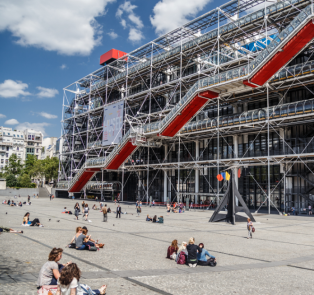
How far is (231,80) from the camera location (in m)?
24.2

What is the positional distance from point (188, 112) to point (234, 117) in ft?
13.3

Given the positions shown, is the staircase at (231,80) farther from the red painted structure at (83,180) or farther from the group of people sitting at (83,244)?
the group of people sitting at (83,244)

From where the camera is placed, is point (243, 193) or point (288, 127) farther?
point (243, 193)

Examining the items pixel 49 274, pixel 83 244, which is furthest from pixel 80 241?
pixel 49 274

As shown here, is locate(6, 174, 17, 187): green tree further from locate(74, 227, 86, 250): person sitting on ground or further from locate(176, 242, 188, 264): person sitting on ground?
locate(176, 242, 188, 264): person sitting on ground

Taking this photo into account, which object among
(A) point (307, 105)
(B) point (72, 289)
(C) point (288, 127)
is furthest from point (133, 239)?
(C) point (288, 127)

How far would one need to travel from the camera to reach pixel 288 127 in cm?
2684

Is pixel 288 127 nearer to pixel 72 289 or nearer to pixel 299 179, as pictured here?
pixel 299 179

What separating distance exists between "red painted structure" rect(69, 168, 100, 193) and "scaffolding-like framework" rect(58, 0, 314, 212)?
12.1ft

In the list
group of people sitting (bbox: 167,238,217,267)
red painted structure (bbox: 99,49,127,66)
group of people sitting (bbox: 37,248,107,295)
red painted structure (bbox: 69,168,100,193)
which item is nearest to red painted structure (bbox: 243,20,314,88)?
group of people sitting (bbox: 167,238,217,267)

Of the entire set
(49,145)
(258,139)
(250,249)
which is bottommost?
(250,249)

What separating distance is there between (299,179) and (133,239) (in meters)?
18.6

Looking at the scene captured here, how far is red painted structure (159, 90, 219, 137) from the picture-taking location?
27031mm

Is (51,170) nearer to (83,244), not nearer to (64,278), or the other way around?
(83,244)
